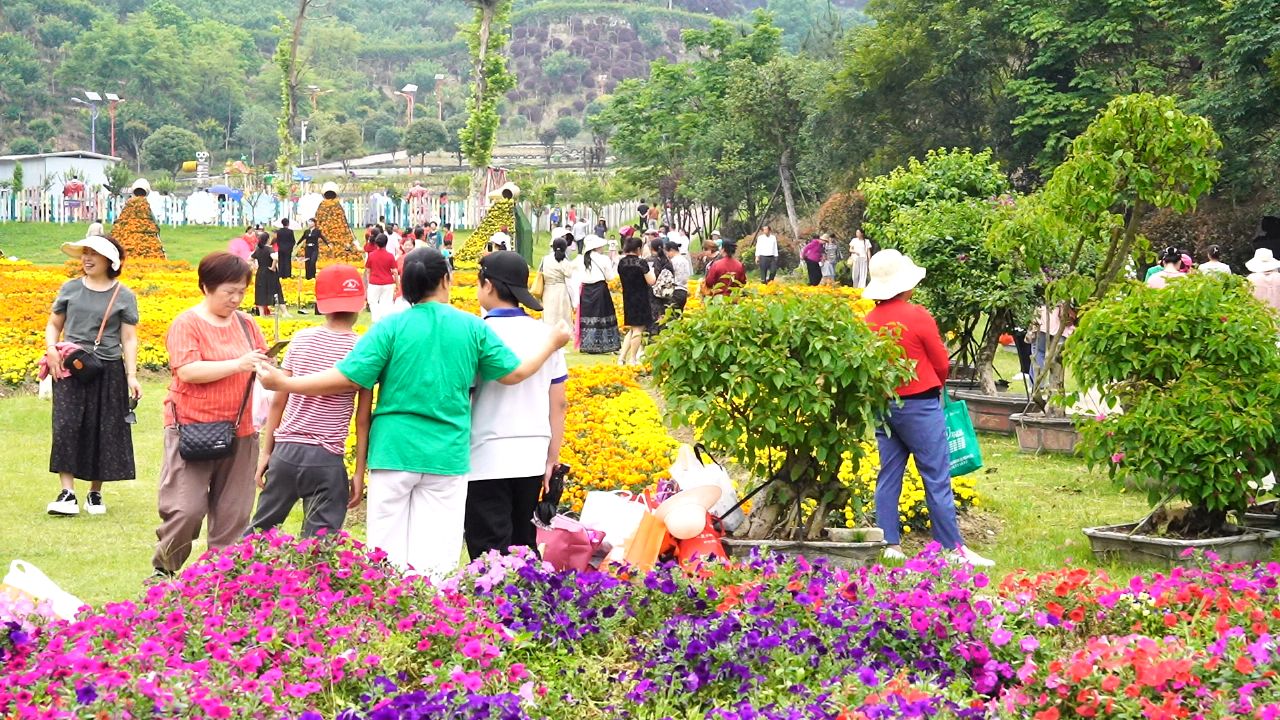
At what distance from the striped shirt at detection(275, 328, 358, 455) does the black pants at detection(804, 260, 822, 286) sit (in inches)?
978

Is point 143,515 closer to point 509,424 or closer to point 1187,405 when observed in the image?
point 509,424

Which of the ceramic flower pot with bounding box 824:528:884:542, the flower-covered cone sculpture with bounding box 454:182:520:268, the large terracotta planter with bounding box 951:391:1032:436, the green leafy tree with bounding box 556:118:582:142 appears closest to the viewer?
the ceramic flower pot with bounding box 824:528:884:542

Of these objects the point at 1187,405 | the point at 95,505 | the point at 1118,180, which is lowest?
the point at 95,505

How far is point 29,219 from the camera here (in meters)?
48.2

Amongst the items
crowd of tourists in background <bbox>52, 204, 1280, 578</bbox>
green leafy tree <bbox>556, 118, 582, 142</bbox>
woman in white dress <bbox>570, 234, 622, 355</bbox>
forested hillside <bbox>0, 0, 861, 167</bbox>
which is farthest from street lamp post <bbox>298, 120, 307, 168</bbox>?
crowd of tourists in background <bbox>52, 204, 1280, 578</bbox>

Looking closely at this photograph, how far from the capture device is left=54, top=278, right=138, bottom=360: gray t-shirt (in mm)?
7840

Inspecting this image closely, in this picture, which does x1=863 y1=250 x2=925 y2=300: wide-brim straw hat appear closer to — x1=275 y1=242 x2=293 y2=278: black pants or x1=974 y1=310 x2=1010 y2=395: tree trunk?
x1=974 y1=310 x2=1010 y2=395: tree trunk

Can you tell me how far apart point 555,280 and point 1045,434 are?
19.2 ft

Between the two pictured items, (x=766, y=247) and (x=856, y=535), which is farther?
(x=766, y=247)

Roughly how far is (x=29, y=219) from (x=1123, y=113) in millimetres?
44439

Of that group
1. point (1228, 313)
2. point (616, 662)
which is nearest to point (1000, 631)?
point (616, 662)

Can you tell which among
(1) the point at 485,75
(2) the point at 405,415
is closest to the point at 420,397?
(2) the point at 405,415

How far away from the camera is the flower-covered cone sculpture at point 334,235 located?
3044cm

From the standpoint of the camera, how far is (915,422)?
696cm
